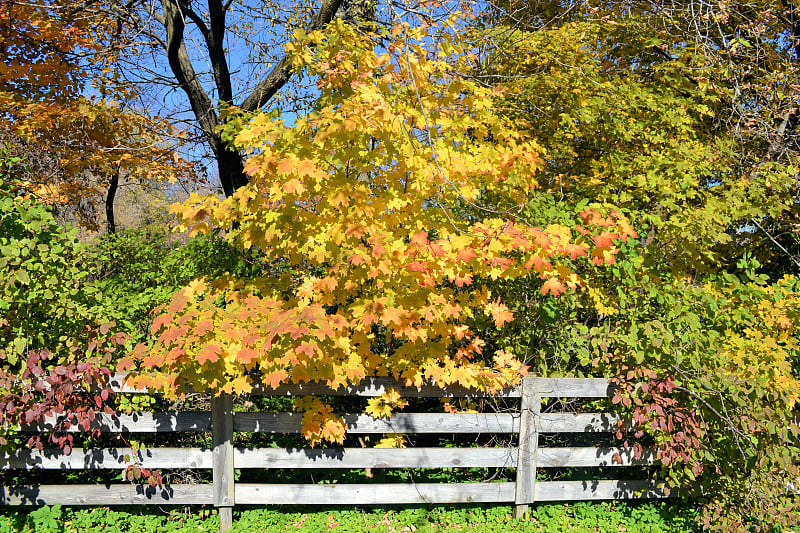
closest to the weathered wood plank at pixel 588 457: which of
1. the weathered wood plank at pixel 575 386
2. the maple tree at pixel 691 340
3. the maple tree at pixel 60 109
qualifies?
the maple tree at pixel 691 340

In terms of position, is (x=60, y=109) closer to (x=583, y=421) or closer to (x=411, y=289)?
(x=411, y=289)

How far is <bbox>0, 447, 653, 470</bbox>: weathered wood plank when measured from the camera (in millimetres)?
3725

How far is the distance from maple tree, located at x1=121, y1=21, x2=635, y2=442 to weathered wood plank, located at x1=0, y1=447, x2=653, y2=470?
1.20ft

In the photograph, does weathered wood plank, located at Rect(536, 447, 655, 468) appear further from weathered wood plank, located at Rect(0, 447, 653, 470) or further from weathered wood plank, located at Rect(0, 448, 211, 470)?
weathered wood plank, located at Rect(0, 448, 211, 470)

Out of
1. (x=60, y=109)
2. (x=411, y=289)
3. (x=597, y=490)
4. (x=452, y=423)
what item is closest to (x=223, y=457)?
(x=452, y=423)

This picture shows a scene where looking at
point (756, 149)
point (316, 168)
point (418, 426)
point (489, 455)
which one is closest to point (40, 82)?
point (316, 168)

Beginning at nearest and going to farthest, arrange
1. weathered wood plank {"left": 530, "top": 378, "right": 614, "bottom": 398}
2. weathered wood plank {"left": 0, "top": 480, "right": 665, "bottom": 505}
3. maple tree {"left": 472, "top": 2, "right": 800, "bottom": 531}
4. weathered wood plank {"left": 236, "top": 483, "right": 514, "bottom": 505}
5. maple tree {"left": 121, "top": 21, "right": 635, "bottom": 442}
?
1. maple tree {"left": 121, "top": 21, "right": 635, "bottom": 442}
2. maple tree {"left": 472, "top": 2, "right": 800, "bottom": 531}
3. weathered wood plank {"left": 0, "top": 480, "right": 665, "bottom": 505}
4. weathered wood plank {"left": 236, "top": 483, "right": 514, "bottom": 505}
5. weathered wood plank {"left": 530, "top": 378, "right": 614, "bottom": 398}

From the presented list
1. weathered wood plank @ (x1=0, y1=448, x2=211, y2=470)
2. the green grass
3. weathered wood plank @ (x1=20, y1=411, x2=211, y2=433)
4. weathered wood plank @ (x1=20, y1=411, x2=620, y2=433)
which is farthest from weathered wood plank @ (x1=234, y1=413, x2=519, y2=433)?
the green grass

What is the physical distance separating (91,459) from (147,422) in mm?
506

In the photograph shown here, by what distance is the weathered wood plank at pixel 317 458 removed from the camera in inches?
147

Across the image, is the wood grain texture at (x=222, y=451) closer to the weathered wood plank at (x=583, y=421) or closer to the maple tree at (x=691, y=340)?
the maple tree at (x=691, y=340)

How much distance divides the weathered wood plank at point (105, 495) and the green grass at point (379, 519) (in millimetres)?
97

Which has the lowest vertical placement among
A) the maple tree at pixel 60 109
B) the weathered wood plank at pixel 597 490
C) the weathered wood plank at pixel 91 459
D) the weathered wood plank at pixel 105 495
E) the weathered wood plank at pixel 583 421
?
the weathered wood plank at pixel 597 490

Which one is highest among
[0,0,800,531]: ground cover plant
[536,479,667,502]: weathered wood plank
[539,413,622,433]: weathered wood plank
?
[0,0,800,531]: ground cover plant
